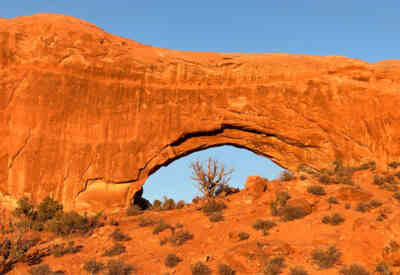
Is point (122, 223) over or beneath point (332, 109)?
beneath

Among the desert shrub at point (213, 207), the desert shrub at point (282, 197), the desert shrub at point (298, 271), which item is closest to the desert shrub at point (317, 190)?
the desert shrub at point (282, 197)

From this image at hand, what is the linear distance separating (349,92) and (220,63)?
272 inches

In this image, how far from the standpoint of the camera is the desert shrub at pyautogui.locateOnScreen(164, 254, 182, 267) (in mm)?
11820

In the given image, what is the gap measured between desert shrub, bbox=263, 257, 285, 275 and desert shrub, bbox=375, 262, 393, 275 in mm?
2424

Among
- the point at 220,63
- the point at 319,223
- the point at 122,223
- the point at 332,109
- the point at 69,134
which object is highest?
the point at 220,63

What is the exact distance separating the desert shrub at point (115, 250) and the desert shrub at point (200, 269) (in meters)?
3.02

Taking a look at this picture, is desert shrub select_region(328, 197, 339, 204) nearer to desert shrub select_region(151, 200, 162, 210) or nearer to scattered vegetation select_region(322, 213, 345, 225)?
scattered vegetation select_region(322, 213, 345, 225)

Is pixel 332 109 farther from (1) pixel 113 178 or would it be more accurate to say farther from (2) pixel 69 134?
(2) pixel 69 134

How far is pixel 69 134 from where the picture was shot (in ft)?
61.2

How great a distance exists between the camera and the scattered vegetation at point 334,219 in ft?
43.8

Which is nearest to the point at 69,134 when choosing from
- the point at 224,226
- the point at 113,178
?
the point at 113,178

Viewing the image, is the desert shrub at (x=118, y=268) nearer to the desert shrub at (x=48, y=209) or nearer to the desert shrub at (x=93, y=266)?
the desert shrub at (x=93, y=266)

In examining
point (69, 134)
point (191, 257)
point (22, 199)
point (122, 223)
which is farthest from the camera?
point (69, 134)

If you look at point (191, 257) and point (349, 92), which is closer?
point (191, 257)
